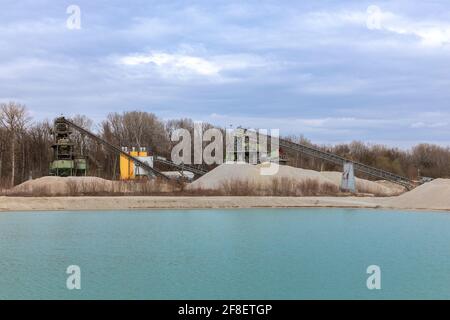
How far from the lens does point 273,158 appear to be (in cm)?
5725

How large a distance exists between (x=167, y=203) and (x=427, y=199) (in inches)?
793

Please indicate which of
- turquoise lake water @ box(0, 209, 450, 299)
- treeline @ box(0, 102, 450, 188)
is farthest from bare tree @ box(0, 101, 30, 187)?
turquoise lake water @ box(0, 209, 450, 299)

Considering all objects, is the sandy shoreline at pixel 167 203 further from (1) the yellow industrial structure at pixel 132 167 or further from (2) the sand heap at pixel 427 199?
(1) the yellow industrial structure at pixel 132 167

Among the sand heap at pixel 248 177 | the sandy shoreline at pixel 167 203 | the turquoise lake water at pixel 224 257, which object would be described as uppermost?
the sand heap at pixel 248 177

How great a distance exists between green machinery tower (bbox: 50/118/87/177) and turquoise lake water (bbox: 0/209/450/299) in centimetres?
2548

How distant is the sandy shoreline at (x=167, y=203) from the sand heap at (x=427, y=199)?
38cm

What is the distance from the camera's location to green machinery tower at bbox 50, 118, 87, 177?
187ft

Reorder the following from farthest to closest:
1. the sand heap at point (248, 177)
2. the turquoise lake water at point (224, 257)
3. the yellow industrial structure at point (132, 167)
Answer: the yellow industrial structure at point (132, 167), the sand heap at point (248, 177), the turquoise lake water at point (224, 257)

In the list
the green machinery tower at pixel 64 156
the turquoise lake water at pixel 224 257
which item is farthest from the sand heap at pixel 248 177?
the turquoise lake water at pixel 224 257

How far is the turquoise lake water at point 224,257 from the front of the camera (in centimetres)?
1341

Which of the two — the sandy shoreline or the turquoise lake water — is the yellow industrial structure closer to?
the sandy shoreline

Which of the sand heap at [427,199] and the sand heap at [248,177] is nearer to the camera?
the sand heap at [427,199]
